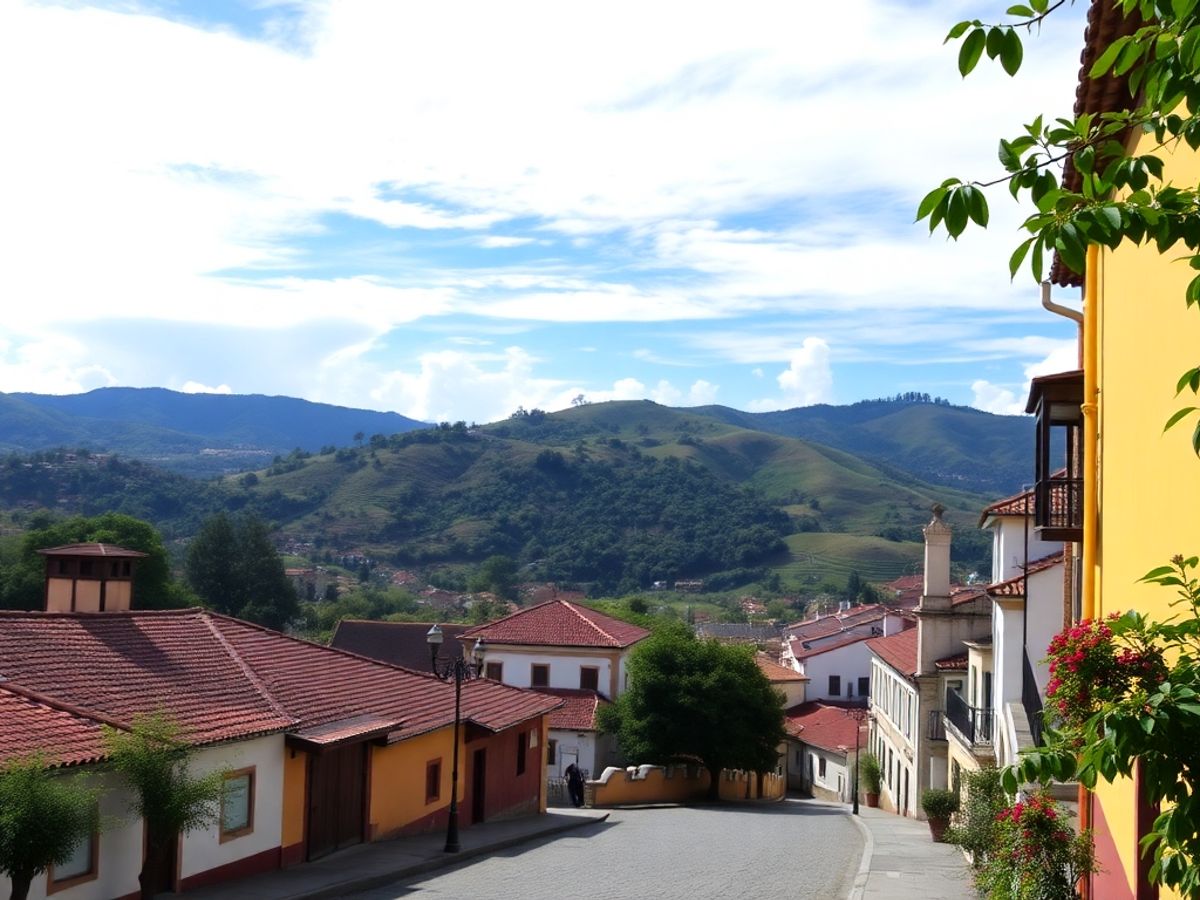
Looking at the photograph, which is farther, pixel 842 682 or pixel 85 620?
pixel 842 682

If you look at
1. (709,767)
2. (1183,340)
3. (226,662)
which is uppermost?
(1183,340)

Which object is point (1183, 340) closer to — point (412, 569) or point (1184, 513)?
point (1184, 513)

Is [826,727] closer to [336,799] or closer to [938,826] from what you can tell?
[938,826]

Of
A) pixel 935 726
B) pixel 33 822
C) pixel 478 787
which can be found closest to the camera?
pixel 33 822

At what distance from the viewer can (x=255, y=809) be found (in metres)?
18.7

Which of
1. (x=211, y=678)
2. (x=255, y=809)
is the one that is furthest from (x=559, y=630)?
(x=255, y=809)

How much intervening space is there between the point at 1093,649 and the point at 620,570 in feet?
590

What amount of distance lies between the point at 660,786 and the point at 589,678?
12543mm

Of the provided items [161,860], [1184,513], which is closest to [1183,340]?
[1184,513]

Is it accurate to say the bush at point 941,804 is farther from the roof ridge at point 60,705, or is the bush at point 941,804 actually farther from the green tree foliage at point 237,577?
the green tree foliage at point 237,577

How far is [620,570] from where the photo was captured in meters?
185

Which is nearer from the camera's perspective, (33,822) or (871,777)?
(33,822)

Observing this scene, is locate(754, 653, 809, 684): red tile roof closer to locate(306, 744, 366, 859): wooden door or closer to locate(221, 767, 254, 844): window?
locate(306, 744, 366, 859): wooden door

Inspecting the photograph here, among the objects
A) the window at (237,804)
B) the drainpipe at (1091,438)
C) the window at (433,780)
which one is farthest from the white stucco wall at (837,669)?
the drainpipe at (1091,438)
